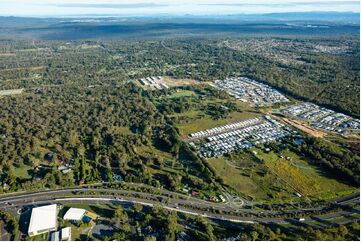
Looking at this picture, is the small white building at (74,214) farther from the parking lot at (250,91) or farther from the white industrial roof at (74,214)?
the parking lot at (250,91)

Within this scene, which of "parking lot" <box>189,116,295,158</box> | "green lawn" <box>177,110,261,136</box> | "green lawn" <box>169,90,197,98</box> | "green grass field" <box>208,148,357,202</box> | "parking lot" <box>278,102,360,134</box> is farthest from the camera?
"green lawn" <box>169,90,197,98</box>

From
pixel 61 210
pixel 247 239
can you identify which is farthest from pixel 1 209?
pixel 247 239

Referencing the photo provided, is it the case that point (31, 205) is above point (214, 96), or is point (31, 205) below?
below

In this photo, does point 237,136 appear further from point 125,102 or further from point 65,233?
point 65,233

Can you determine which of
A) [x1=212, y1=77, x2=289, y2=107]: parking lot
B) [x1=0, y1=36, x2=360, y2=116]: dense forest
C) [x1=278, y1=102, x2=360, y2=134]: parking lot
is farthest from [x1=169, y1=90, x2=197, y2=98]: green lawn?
[x1=278, y1=102, x2=360, y2=134]: parking lot

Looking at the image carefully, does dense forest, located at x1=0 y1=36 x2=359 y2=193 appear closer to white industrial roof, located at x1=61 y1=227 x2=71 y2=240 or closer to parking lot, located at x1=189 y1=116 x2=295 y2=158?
parking lot, located at x1=189 y1=116 x2=295 y2=158

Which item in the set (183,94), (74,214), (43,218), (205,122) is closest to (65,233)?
(74,214)

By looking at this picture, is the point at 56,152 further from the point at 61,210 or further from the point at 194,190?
the point at 194,190
